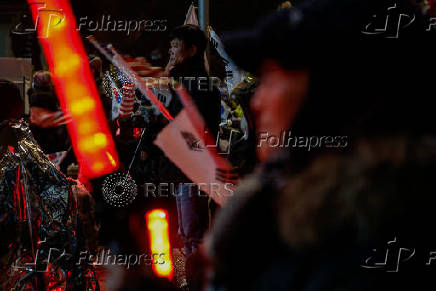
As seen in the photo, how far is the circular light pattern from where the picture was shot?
226 inches

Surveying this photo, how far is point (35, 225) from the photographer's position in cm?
367

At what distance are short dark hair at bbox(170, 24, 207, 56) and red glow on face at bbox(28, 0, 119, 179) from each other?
0.91m

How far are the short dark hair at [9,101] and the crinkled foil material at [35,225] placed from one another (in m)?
0.10

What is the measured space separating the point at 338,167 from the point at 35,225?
2.79 meters

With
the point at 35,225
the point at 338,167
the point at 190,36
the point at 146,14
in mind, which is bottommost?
the point at 35,225

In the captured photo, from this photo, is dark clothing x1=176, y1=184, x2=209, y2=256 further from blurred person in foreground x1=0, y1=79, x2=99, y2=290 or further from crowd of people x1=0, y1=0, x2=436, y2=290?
crowd of people x1=0, y1=0, x2=436, y2=290

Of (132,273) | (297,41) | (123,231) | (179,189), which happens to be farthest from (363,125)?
(123,231)

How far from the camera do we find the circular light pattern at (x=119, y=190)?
575 cm

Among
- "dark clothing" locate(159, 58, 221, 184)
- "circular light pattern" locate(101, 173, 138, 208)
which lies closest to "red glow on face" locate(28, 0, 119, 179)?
"circular light pattern" locate(101, 173, 138, 208)

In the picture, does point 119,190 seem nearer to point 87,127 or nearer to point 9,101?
point 87,127

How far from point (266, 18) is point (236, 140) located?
3.69m

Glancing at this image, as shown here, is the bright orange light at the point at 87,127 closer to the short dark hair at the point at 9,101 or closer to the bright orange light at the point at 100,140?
the bright orange light at the point at 100,140

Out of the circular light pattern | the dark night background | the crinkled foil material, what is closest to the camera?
the crinkled foil material

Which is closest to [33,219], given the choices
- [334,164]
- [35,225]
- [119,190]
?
[35,225]
